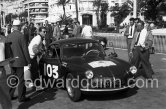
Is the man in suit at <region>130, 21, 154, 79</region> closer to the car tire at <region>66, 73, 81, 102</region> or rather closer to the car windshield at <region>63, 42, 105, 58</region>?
the car windshield at <region>63, 42, 105, 58</region>

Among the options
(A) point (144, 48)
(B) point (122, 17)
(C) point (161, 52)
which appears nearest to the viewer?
(A) point (144, 48)

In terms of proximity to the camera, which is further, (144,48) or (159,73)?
(159,73)

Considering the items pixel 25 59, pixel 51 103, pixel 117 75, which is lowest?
pixel 51 103

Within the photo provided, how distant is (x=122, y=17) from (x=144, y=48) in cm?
5829

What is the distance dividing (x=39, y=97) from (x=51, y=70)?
0.83 meters

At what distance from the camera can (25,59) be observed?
6379mm

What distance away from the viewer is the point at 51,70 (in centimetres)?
770

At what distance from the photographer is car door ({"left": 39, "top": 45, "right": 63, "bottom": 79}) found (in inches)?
292

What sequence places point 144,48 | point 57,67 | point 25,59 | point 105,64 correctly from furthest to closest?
1. point 144,48
2. point 57,67
3. point 105,64
4. point 25,59

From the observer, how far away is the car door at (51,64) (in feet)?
24.3

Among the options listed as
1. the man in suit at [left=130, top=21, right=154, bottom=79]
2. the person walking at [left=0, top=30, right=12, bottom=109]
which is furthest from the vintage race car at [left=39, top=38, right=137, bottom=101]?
the person walking at [left=0, top=30, right=12, bottom=109]

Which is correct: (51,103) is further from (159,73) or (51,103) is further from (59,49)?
(159,73)

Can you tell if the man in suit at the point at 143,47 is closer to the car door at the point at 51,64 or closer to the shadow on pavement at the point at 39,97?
the car door at the point at 51,64

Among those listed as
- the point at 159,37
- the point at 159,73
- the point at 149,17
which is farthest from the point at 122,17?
the point at 159,73
